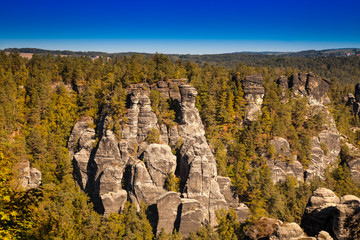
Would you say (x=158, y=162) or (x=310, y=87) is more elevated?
(x=310, y=87)

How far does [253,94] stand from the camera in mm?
64750

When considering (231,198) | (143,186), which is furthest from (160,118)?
(231,198)

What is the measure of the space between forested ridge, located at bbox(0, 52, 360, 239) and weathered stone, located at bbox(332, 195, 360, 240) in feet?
55.2

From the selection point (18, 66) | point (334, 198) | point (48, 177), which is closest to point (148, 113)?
point (48, 177)

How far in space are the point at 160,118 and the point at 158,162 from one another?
1066 centimetres

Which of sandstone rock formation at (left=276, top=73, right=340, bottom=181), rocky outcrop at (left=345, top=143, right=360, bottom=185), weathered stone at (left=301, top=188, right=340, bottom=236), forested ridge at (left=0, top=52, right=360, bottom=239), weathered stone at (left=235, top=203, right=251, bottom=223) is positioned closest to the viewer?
weathered stone at (left=301, top=188, right=340, bottom=236)

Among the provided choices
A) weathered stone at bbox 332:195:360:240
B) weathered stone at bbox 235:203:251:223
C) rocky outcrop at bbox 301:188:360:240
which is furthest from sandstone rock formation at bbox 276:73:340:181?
weathered stone at bbox 332:195:360:240

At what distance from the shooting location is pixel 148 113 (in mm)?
50375

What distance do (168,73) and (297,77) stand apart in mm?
45000

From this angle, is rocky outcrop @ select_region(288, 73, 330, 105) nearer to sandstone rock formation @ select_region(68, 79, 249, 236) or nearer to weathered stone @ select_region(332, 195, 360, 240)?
sandstone rock formation @ select_region(68, 79, 249, 236)

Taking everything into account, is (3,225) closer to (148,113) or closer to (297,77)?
(148,113)

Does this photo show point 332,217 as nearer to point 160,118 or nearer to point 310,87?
point 160,118

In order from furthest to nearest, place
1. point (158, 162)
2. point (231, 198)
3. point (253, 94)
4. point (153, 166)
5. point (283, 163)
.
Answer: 1. point (253, 94)
2. point (283, 163)
3. point (231, 198)
4. point (158, 162)
5. point (153, 166)

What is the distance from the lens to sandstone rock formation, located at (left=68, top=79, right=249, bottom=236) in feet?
135
